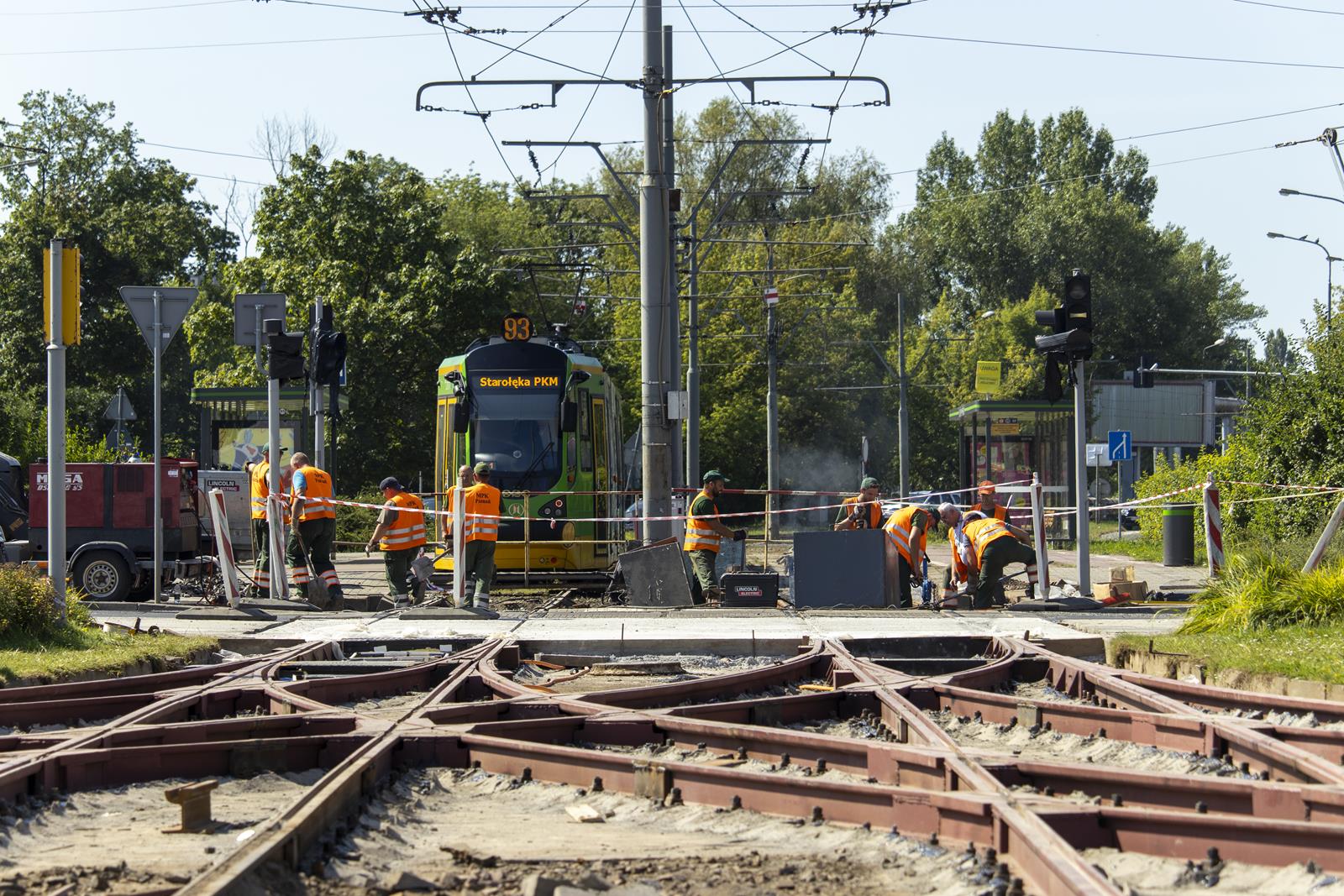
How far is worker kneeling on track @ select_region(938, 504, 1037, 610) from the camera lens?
17.0 meters

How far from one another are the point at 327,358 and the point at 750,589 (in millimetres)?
6005

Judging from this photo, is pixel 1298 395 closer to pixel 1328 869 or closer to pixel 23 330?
pixel 1328 869

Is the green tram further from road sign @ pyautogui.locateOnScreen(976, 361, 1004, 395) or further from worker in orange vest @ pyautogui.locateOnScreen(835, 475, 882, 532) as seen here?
road sign @ pyautogui.locateOnScreen(976, 361, 1004, 395)

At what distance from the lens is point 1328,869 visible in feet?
16.9

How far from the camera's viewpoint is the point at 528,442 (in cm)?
2156

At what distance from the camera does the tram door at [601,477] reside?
2205 cm

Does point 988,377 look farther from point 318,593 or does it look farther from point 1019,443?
point 318,593

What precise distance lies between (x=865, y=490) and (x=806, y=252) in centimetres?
3789

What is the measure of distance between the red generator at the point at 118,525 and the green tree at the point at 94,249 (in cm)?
1879

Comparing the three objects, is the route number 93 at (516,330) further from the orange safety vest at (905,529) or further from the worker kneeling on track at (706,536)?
the orange safety vest at (905,529)

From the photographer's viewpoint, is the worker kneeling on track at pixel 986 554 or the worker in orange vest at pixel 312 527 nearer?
the worker kneeling on track at pixel 986 554

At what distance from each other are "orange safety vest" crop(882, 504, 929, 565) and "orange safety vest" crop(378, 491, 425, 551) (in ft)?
16.8

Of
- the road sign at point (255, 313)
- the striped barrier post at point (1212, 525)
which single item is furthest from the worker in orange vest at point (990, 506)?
the road sign at point (255, 313)

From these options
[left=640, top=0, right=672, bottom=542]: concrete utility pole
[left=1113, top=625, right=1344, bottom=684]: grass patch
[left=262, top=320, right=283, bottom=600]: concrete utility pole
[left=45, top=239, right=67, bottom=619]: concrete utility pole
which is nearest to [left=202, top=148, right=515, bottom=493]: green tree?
[left=640, top=0, right=672, bottom=542]: concrete utility pole
